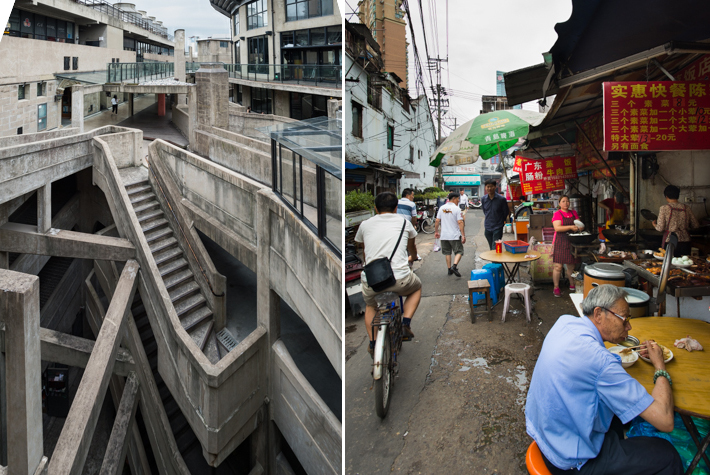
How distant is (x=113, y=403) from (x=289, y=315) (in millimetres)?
6654

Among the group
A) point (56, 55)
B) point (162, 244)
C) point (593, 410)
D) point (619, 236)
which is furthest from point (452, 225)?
point (56, 55)

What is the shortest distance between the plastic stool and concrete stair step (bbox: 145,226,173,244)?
9.52 metres

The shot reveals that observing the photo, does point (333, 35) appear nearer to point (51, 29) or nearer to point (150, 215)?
point (51, 29)

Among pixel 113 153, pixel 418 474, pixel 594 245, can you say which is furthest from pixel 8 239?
pixel 594 245

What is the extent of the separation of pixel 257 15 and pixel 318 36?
5.18 m

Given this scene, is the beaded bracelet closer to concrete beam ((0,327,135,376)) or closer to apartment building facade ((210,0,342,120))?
concrete beam ((0,327,135,376))

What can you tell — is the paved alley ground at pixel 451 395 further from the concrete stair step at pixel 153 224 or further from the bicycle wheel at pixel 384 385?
the concrete stair step at pixel 153 224

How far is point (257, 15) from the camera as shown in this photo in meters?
26.5

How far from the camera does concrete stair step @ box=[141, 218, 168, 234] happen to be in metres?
10.3

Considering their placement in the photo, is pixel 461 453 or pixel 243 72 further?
pixel 243 72

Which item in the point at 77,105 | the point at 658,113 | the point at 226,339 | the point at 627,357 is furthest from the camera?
the point at 77,105

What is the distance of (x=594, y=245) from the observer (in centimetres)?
622

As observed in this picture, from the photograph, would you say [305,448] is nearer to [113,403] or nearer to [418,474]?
[418,474]

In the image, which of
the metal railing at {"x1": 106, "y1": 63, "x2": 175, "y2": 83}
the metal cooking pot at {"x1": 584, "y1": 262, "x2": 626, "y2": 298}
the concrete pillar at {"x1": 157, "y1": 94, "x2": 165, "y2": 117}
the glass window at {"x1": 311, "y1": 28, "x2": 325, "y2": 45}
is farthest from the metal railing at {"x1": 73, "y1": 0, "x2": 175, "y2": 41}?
the metal cooking pot at {"x1": 584, "y1": 262, "x2": 626, "y2": 298}
